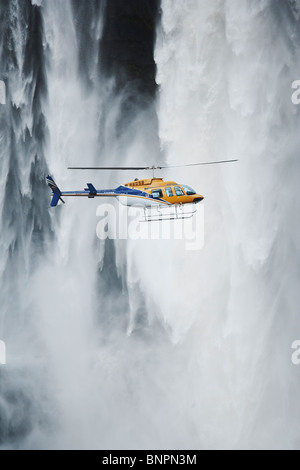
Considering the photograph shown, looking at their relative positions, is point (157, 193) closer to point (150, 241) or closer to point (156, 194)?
point (156, 194)

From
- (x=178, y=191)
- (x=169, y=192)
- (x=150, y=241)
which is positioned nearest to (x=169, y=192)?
(x=169, y=192)

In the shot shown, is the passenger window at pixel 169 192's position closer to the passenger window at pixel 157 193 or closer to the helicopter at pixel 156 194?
the helicopter at pixel 156 194

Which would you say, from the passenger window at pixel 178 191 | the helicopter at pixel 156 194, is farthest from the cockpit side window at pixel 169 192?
the passenger window at pixel 178 191

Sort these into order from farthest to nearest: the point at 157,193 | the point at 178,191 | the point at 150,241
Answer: the point at 150,241
the point at 157,193
the point at 178,191

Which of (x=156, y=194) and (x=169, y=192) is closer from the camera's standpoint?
(x=169, y=192)

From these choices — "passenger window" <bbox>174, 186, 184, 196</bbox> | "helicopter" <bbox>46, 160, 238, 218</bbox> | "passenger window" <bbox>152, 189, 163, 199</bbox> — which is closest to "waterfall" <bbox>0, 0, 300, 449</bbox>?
"helicopter" <bbox>46, 160, 238, 218</bbox>

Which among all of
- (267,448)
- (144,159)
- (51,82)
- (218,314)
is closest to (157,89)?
(144,159)

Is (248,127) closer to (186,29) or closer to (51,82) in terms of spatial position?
(186,29)

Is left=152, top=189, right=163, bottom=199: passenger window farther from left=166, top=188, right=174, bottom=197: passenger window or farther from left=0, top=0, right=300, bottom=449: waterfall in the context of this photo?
left=0, top=0, right=300, bottom=449: waterfall
